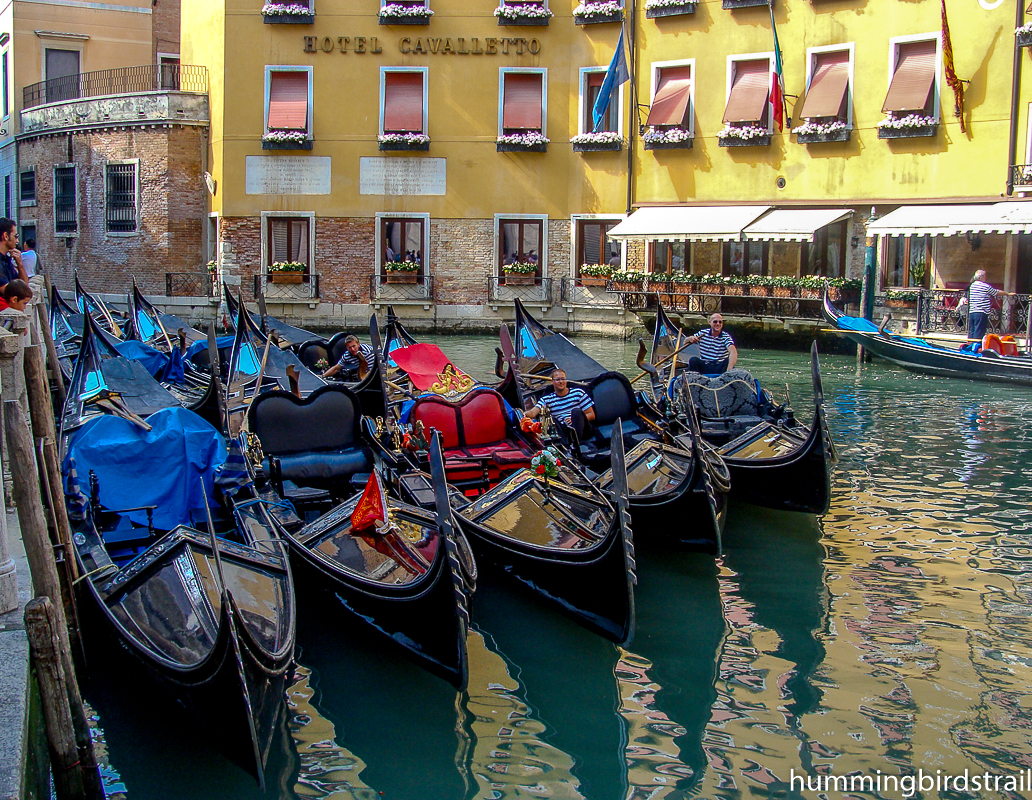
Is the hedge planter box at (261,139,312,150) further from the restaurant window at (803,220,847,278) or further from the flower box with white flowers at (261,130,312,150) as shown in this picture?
the restaurant window at (803,220,847,278)

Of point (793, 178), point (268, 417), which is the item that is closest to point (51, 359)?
point (268, 417)

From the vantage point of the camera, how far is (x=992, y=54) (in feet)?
36.9

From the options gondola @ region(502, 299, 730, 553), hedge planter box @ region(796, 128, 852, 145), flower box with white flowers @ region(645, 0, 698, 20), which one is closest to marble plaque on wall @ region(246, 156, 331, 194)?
flower box with white flowers @ region(645, 0, 698, 20)

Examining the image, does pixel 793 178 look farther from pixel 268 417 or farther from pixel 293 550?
pixel 293 550

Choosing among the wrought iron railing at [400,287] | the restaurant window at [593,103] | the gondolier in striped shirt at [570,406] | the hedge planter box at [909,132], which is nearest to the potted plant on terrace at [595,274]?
the restaurant window at [593,103]

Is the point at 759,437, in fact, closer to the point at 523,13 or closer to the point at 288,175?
the point at 523,13

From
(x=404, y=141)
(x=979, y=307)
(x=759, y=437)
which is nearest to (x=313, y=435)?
(x=759, y=437)

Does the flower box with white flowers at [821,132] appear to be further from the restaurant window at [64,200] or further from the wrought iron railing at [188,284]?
the restaurant window at [64,200]

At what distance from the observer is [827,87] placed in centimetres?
1226

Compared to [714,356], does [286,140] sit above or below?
above

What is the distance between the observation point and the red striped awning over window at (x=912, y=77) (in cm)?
1159

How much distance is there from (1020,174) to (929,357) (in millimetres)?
2365

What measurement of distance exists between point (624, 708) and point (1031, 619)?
1785 millimetres

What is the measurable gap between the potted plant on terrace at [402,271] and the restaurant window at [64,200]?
17.9 feet
